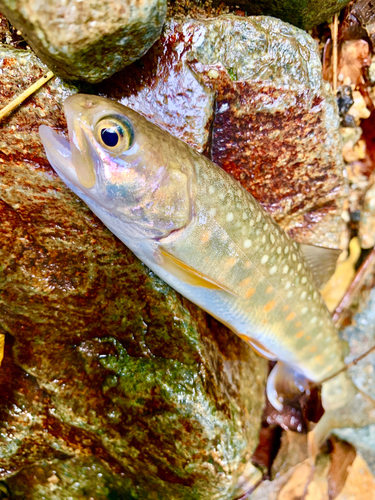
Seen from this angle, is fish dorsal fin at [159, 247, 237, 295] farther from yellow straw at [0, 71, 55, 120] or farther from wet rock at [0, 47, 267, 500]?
yellow straw at [0, 71, 55, 120]

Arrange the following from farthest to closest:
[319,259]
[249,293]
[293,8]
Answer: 1. [319,259]
2. [293,8]
3. [249,293]

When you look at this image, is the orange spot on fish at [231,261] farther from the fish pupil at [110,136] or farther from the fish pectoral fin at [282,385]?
the fish pectoral fin at [282,385]

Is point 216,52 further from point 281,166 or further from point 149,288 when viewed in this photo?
point 149,288

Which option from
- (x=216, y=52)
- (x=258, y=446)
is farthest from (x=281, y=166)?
(x=258, y=446)

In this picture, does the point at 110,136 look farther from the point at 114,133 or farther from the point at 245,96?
the point at 245,96

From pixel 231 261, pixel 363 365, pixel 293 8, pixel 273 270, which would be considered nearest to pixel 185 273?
pixel 231 261

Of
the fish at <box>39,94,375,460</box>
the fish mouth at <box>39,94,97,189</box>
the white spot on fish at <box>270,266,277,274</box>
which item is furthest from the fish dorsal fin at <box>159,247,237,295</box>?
the fish mouth at <box>39,94,97,189</box>
